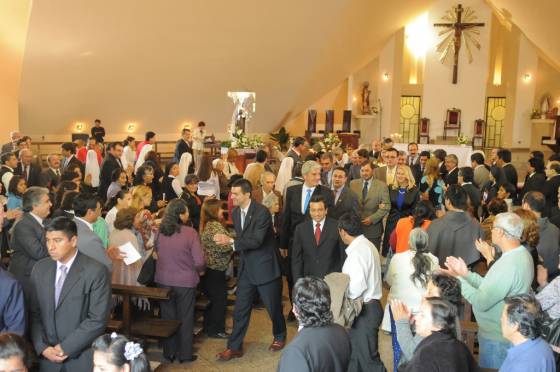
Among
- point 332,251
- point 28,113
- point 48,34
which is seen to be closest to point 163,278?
point 332,251

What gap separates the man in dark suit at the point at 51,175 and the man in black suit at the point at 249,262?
3.62 metres

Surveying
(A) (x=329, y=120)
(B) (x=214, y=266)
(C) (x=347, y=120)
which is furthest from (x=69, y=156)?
(C) (x=347, y=120)

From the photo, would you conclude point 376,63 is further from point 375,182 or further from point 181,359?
point 181,359

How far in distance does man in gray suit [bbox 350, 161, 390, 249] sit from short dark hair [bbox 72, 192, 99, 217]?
10.1 ft

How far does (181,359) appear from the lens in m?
4.74

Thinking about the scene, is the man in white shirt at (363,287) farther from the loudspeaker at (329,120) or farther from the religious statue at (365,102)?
the religious statue at (365,102)

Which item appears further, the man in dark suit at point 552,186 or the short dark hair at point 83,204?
the man in dark suit at point 552,186

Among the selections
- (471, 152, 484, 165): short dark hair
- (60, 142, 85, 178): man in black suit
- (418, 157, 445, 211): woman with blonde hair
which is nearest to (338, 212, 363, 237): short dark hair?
(418, 157, 445, 211): woman with blonde hair

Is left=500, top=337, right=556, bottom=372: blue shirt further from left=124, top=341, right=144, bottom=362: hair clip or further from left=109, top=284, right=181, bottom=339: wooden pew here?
left=109, top=284, right=181, bottom=339: wooden pew

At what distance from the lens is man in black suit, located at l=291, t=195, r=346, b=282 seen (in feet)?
15.3

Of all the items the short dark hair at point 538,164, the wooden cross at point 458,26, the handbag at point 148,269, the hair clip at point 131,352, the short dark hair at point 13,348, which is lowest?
the handbag at point 148,269

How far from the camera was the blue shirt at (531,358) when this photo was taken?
260 centimetres

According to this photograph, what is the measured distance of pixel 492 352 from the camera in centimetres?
360

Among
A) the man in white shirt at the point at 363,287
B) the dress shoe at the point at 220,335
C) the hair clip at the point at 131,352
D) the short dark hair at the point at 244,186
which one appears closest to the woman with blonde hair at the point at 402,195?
the short dark hair at the point at 244,186
